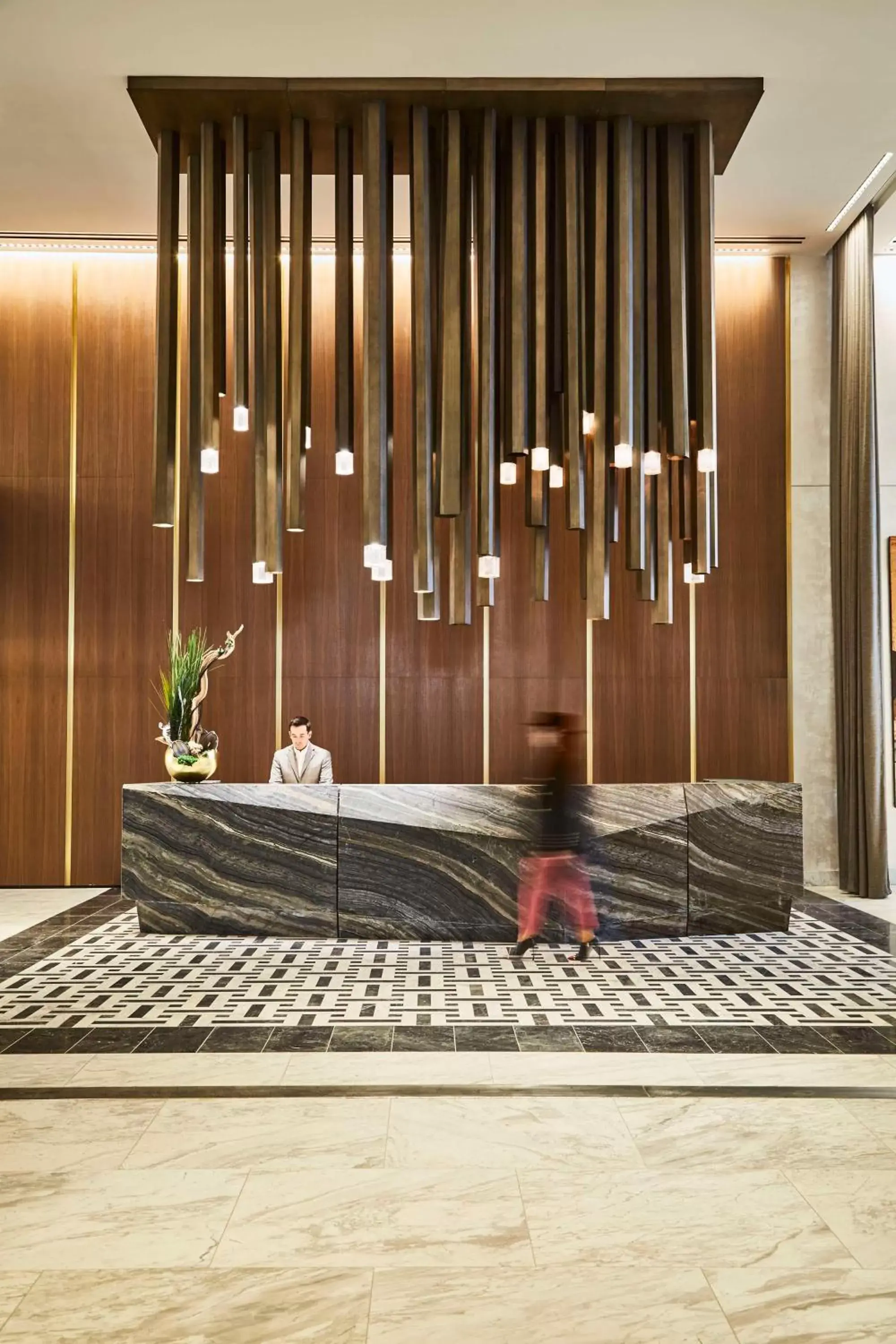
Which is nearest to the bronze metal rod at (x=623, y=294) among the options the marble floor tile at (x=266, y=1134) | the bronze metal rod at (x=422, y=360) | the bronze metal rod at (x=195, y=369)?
the bronze metal rod at (x=422, y=360)

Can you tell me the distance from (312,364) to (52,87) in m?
2.75

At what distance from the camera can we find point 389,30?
5.29 meters

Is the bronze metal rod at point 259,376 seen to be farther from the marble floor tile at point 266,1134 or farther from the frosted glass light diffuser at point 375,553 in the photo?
the marble floor tile at point 266,1134

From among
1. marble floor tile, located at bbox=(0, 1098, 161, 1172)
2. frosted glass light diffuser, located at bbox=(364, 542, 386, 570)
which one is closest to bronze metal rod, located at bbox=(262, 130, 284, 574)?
frosted glass light diffuser, located at bbox=(364, 542, 386, 570)

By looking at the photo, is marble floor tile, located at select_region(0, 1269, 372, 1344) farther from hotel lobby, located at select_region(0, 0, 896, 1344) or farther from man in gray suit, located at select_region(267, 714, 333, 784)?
man in gray suit, located at select_region(267, 714, 333, 784)

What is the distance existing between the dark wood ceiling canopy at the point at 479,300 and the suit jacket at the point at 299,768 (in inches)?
65.5

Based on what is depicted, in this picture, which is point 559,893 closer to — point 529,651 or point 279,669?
point 529,651

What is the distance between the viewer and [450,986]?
4.81 meters

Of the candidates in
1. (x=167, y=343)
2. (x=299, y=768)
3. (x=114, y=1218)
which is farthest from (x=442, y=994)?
(x=167, y=343)

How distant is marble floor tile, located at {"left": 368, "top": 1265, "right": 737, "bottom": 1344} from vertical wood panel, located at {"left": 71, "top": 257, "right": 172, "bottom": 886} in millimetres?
6280

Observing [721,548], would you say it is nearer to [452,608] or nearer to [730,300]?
[730,300]

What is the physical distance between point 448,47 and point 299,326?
1.57m

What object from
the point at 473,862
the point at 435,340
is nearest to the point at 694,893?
the point at 473,862

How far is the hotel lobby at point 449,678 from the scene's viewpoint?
8.32 feet
